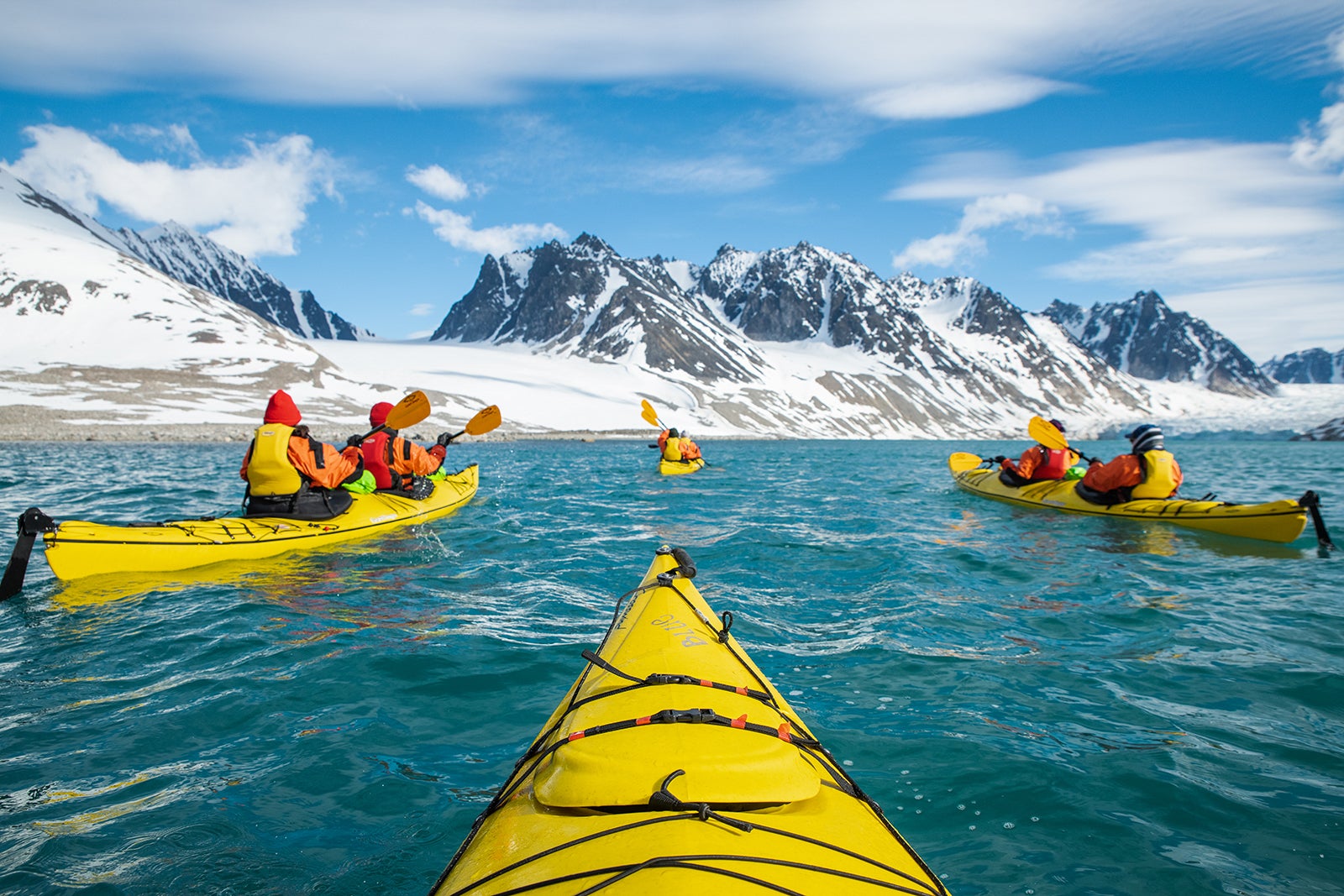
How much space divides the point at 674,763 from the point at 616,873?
1.58 feet

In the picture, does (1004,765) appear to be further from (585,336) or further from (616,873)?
(585,336)

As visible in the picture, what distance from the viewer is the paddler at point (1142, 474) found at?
1184 cm

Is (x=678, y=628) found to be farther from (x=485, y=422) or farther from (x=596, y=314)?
(x=596, y=314)

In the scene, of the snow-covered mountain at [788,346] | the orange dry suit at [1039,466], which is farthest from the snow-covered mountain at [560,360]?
the orange dry suit at [1039,466]

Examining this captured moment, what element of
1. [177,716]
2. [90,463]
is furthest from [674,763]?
[90,463]

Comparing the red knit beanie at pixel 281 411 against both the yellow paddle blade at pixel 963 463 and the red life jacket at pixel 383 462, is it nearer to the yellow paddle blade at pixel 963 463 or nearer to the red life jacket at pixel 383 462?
the red life jacket at pixel 383 462

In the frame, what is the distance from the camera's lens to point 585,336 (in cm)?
13488

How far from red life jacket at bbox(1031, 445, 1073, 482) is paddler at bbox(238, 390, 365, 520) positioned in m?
13.5

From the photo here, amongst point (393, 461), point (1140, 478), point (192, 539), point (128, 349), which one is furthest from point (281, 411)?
point (128, 349)

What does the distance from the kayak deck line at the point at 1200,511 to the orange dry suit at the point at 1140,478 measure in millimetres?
136

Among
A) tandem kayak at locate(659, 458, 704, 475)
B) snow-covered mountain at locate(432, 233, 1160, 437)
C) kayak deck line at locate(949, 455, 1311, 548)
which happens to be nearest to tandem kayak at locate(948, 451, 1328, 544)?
kayak deck line at locate(949, 455, 1311, 548)

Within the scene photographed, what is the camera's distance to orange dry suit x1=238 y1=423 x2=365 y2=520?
8688mm

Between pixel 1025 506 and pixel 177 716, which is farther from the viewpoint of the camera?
pixel 1025 506

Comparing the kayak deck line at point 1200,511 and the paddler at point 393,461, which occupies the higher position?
the paddler at point 393,461
